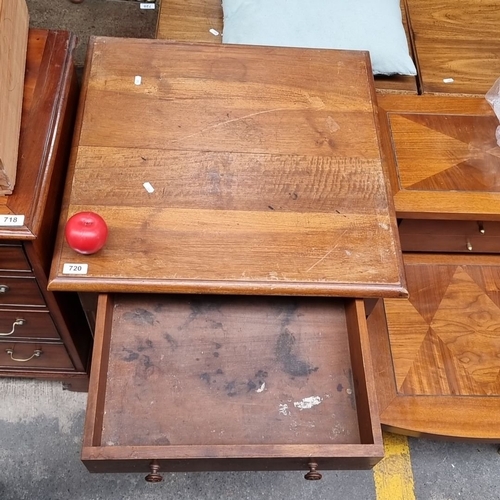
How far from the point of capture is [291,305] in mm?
912

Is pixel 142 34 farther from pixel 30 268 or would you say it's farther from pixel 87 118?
pixel 30 268

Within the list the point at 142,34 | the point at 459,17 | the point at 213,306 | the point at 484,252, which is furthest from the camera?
the point at 142,34

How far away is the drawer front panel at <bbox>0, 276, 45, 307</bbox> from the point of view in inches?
35.0

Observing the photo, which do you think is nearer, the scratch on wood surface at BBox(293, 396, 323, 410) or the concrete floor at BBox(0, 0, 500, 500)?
the scratch on wood surface at BBox(293, 396, 323, 410)

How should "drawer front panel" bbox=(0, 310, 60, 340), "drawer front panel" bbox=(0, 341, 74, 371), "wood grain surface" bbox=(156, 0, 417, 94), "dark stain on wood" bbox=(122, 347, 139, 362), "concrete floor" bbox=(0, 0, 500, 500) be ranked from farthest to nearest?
"wood grain surface" bbox=(156, 0, 417, 94)
"concrete floor" bbox=(0, 0, 500, 500)
"drawer front panel" bbox=(0, 341, 74, 371)
"drawer front panel" bbox=(0, 310, 60, 340)
"dark stain on wood" bbox=(122, 347, 139, 362)

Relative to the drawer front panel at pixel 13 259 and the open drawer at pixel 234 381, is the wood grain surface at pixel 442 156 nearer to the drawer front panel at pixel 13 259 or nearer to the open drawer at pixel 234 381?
the open drawer at pixel 234 381

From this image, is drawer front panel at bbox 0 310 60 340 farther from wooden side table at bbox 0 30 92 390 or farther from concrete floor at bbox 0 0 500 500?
concrete floor at bbox 0 0 500 500

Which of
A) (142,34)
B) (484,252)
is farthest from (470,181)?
(142,34)

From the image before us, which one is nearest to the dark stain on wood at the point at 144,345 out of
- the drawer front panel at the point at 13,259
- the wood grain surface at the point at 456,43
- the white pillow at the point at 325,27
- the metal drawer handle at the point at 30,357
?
the drawer front panel at the point at 13,259

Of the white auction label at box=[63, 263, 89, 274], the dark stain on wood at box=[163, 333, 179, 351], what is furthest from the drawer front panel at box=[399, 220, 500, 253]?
the white auction label at box=[63, 263, 89, 274]

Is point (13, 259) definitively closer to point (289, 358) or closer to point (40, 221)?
point (40, 221)

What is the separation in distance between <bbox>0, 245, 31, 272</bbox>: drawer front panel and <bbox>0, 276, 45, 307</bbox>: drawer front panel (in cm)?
3

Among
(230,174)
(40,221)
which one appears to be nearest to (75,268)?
(40,221)

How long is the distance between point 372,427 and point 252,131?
534 mm
